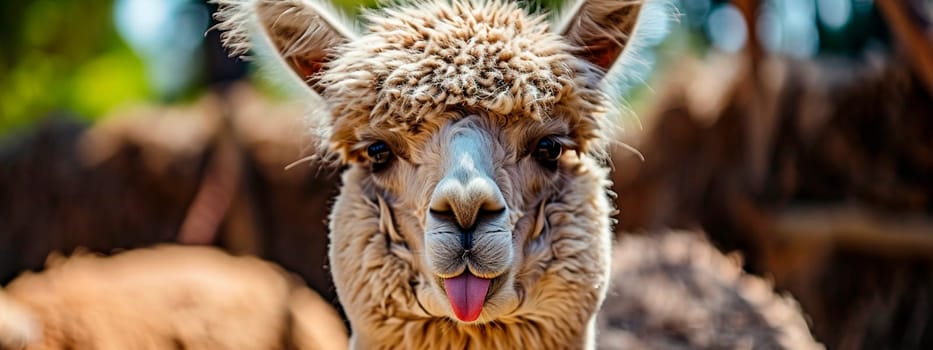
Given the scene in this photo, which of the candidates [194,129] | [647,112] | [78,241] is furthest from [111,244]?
[647,112]

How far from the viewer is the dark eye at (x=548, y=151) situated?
3201 mm

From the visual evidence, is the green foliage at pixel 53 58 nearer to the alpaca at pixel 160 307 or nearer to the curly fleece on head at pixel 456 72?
the alpaca at pixel 160 307

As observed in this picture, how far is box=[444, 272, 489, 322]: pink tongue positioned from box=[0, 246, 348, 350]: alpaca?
4.84 feet

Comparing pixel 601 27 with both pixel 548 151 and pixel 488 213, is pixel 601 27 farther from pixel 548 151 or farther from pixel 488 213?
pixel 488 213

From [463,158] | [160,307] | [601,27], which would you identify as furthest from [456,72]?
[160,307]

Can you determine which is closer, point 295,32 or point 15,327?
point 15,327

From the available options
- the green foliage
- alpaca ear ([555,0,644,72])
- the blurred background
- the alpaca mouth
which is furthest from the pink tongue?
the green foliage

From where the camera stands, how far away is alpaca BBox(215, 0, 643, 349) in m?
2.90

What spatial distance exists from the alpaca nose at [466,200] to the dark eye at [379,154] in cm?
44

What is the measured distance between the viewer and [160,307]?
4.36m

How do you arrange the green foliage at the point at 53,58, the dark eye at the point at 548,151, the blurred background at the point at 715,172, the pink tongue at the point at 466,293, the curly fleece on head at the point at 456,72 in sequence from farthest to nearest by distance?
the green foliage at the point at 53,58
the blurred background at the point at 715,172
the dark eye at the point at 548,151
the curly fleece on head at the point at 456,72
the pink tongue at the point at 466,293

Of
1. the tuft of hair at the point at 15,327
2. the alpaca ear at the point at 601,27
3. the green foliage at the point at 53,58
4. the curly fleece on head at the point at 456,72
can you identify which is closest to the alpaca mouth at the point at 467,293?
the curly fleece on head at the point at 456,72

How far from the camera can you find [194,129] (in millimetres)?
10047

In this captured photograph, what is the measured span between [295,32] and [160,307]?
1511 mm
